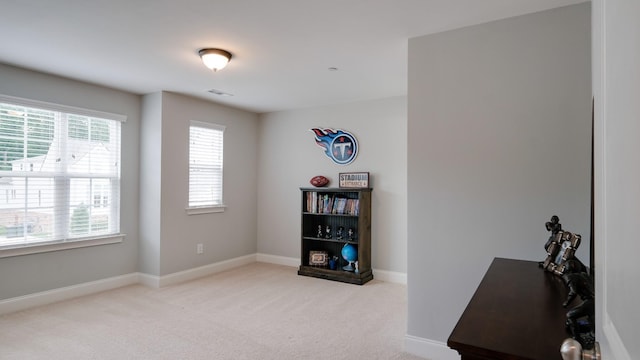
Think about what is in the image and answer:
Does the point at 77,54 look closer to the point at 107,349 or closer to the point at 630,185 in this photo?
the point at 107,349

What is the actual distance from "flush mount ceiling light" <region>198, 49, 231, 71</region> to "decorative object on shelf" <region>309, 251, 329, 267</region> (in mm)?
3000

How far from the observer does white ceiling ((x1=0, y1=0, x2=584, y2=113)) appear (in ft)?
7.91

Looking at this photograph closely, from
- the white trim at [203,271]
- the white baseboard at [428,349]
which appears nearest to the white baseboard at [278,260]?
the white trim at [203,271]

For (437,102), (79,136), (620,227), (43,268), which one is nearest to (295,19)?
(437,102)

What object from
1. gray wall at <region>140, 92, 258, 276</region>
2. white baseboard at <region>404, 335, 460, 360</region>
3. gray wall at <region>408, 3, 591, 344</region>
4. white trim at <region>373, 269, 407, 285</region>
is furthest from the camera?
white trim at <region>373, 269, 407, 285</region>

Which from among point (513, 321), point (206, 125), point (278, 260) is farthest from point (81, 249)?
point (513, 321)

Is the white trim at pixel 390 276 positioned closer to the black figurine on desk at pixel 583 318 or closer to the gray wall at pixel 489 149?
the gray wall at pixel 489 149

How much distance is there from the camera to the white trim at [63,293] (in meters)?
3.68

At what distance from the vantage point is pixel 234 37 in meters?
2.93

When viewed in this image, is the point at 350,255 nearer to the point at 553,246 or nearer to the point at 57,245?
the point at 553,246

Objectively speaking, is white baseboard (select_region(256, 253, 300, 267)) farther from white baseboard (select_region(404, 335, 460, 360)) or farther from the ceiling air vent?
white baseboard (select_region(404, 335, 460, 360))

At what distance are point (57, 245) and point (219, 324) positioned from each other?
2098 millimetres

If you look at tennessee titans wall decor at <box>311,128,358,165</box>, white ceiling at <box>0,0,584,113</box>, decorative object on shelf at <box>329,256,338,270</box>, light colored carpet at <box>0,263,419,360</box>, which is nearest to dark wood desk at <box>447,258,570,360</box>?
light colored carpet at <box>0,263,419,360</box>

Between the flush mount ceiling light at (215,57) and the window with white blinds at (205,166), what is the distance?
196 cm
